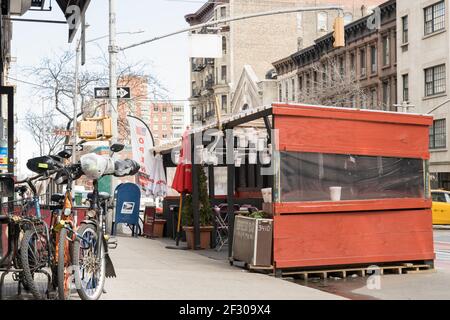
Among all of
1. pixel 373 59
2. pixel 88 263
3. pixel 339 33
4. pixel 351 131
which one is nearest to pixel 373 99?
pixel 373 59

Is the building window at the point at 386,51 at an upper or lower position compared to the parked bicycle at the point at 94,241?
upper

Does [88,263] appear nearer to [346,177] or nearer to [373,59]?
[346,177]

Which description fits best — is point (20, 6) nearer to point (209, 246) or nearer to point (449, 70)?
point (209, 246)

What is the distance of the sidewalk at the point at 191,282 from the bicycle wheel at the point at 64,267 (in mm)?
933

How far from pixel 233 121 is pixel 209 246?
427cm

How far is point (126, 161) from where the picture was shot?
26.8ft

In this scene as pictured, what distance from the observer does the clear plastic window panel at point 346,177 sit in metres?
11.9

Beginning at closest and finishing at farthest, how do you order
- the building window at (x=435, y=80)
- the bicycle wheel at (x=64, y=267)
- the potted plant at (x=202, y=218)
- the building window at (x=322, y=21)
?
the bicycle wheel at (x=64, y=267) → the potted plant at (x=202, y=218) → the building window at (x=435, y=80) → the building window at (x=322, y=21)

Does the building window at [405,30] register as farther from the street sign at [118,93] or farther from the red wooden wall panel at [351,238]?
the red wooden wall panel at [351,238]

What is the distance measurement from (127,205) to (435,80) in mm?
27730

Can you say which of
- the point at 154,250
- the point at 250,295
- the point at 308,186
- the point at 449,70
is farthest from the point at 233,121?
the point at 449,70

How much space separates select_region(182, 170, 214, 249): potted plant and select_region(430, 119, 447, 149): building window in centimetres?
2940

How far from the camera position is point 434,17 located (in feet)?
145

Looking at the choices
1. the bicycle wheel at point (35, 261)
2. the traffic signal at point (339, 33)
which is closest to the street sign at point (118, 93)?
the traffic signal at point (339, 33)
